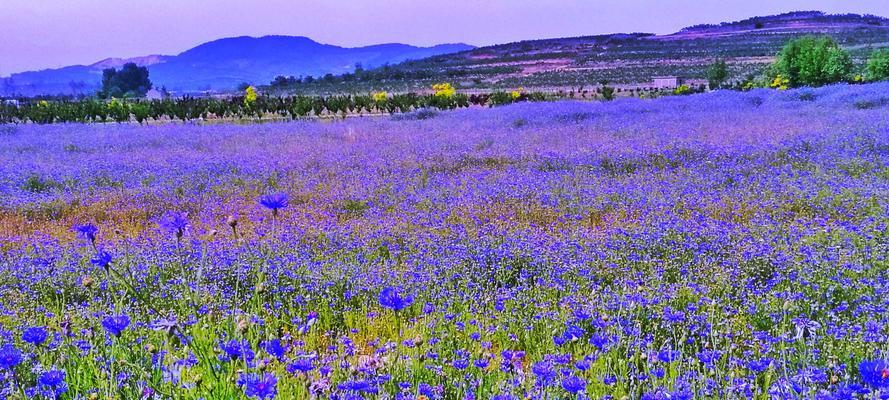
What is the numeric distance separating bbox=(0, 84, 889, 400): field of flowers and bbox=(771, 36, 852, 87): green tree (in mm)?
16662

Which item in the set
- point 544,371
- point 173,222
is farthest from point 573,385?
point 173,222

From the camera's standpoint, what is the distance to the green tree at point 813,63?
2547 cm

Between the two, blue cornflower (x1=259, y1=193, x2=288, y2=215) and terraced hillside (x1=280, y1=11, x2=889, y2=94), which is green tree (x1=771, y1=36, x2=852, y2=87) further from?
blue cornflower (x1=259, y1=193, x2=288, y2=215)

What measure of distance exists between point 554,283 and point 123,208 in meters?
5.65

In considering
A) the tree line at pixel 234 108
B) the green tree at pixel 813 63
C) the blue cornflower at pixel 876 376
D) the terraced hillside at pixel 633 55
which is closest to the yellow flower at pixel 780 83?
the green tree at pixel 813 63

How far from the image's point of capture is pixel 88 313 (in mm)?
3279

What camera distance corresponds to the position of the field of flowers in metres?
2.32

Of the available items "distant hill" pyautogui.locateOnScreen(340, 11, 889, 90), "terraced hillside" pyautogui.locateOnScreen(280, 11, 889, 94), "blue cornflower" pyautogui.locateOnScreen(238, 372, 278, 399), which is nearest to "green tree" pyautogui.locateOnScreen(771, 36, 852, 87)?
"distant hill" pyautogui.locateOnScreen(340, 11, 889, 90)

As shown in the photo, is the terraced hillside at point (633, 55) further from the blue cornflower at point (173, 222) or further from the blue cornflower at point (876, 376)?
the blue cornflower at point (173, 222)

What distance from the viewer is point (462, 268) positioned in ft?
14.8

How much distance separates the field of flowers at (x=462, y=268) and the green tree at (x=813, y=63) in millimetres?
16662

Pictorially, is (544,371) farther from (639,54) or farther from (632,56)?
(639,54)

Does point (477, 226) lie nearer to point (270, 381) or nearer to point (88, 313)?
point (88, 313)

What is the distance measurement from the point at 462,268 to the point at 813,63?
26661mm
